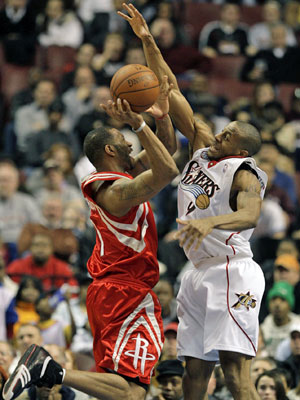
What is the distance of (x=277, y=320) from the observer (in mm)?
9398

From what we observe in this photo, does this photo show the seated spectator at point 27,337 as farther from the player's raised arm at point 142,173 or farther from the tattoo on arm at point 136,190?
the tattoo on arm at point 136,190

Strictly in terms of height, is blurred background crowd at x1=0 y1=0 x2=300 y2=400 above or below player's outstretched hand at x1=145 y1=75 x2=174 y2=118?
below

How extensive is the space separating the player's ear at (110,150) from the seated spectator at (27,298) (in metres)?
3.66

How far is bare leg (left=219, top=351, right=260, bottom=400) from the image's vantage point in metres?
6.01

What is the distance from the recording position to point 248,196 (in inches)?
234

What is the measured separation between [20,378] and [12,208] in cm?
596

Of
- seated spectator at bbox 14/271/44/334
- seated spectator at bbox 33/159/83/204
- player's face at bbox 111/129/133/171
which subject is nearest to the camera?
player's face at bbox 111/129/133/171

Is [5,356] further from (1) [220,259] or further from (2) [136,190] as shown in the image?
(2) [136,190]

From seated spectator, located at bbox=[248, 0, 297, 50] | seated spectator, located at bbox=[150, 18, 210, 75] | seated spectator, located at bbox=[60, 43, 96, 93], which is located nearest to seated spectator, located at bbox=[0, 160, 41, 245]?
seated spectator, located at bbox=[60, 43, 96, 93]

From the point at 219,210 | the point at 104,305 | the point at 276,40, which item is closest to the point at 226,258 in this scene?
the point at 219,210

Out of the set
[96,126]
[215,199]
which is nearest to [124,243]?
[215,199]

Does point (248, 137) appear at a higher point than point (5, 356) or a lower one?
higher

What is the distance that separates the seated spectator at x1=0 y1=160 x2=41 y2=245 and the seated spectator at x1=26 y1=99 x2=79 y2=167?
47.4 inches

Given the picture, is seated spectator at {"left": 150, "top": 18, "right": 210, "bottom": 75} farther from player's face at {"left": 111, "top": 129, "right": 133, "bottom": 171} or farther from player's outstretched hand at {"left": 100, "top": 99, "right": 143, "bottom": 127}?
player's outstretched hand at {"left": 100, "top": 99, "right": 143, "bottom": 127}
